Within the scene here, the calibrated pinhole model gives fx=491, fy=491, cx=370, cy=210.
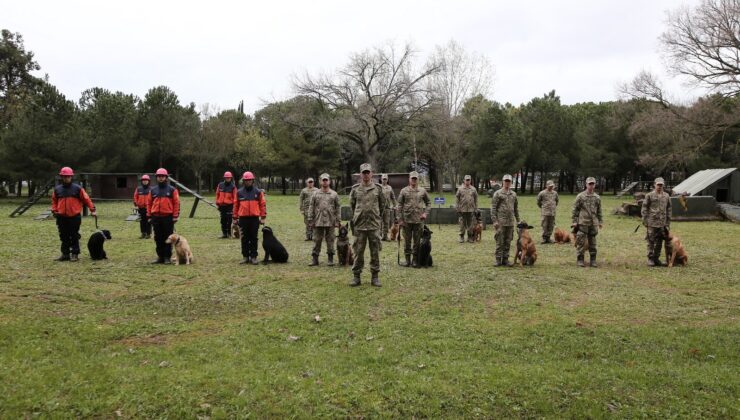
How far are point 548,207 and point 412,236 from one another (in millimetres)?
5830

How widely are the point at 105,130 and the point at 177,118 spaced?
13.0 m

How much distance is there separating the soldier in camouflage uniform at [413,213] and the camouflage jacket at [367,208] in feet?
5.79

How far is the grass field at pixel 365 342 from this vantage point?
4.48m

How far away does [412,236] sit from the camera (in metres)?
11.0

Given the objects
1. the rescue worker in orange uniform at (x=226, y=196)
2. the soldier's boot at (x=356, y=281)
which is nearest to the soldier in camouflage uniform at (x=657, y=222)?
the soldier's boot at (x=356, y=281)

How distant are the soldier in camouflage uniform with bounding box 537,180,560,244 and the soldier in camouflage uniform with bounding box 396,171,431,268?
219 inches

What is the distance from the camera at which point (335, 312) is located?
7.16 meters

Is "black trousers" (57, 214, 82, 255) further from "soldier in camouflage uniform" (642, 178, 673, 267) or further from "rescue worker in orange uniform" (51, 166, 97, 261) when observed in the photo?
"soldier in camouflage uniform" (642, 178, 673, 267)

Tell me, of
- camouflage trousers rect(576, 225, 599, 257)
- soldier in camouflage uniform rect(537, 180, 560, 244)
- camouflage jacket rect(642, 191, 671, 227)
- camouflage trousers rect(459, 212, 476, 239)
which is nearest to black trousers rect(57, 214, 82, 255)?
camouflage trousers rect(459, 212, 476, 239)

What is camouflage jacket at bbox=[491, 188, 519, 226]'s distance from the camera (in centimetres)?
1103

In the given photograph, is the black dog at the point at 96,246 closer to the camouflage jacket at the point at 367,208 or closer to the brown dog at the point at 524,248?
the camouflage jacket at the point at 367,208

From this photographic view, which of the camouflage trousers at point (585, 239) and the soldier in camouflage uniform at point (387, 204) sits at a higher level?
the soldier in camouflage uniform at point (387, 204)

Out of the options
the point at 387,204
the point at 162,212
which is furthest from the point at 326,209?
the point at 162,212

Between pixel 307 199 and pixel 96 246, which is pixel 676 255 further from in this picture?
pixel 96 246
